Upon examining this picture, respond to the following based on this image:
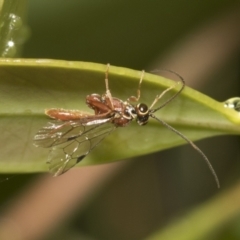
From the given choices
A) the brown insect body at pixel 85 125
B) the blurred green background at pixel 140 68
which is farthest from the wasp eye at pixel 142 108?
the blurred green background at pixel 140 68

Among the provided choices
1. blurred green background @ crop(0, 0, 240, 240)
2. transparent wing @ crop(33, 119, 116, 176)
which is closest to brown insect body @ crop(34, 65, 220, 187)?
transparent wing @ crop(33, 119, 116, 176)

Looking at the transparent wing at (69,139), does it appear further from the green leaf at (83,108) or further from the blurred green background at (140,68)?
the blurred green background at (140,68)

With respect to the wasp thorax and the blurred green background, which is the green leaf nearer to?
the wasp thorax

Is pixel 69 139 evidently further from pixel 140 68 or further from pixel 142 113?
pixel 140 68

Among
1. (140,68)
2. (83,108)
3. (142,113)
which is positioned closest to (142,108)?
(142,113)

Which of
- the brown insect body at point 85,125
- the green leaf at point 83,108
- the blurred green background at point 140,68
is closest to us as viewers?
the green leaf at point 83,108
